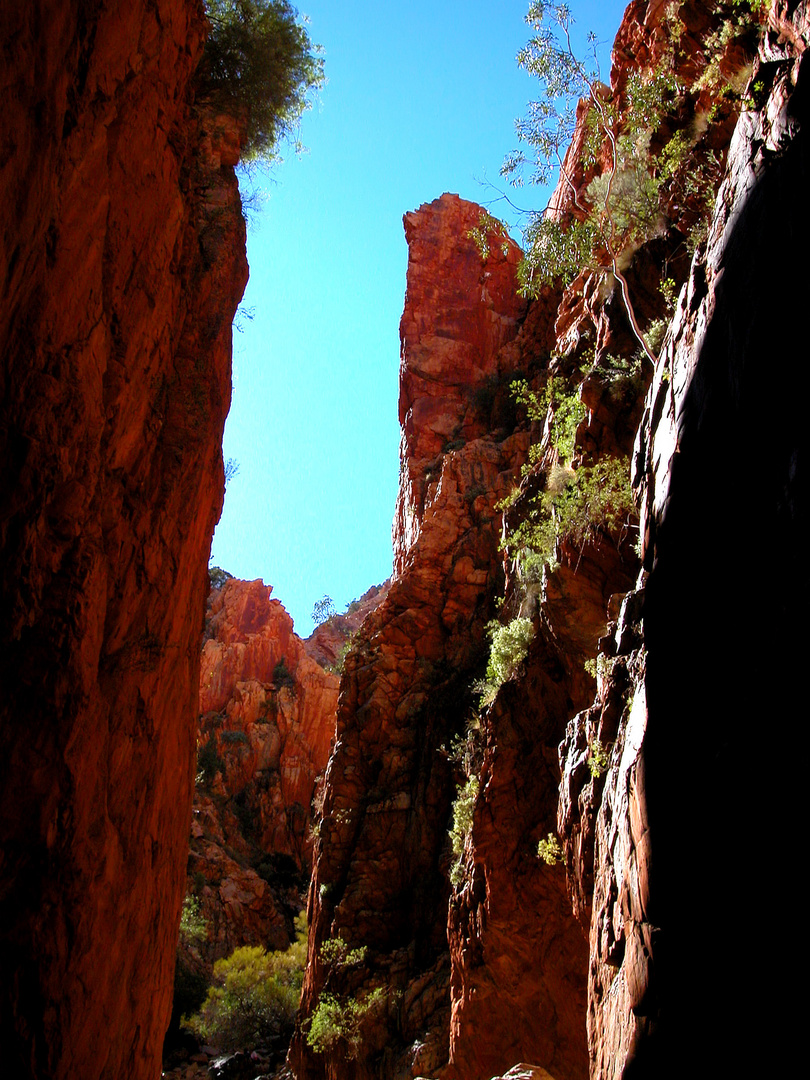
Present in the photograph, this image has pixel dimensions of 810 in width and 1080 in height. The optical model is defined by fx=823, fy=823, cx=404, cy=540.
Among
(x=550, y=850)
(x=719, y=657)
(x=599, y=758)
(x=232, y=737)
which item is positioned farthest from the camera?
(x=232, y=737)

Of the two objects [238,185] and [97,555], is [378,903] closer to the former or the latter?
[97,555]

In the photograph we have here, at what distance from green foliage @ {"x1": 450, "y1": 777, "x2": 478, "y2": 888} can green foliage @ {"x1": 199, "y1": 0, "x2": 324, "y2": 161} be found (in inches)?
491

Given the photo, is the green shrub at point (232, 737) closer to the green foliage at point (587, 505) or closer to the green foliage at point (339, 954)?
the green foliage at point (339, 954)

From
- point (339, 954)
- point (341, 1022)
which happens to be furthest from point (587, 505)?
point (339, 954)

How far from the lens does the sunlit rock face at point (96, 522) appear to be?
23.2 feet

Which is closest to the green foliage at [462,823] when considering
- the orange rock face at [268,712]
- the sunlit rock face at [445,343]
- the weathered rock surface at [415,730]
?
the weathered rock surface at [415,730]

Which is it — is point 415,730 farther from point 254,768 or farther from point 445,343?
point 445,343

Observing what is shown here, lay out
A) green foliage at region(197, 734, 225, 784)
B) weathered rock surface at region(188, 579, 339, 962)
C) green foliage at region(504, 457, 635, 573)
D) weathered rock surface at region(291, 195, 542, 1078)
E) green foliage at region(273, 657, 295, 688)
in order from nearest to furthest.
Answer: green foliage at region(504, 457, 635, 573), weathered rock surface at region(291, 195, 542, 1078), weathered rock surface at region(188, 579, 339, 962), green foliage at region(197, 734, 225, 784), green foliage at region(273, 657, 295, 688)

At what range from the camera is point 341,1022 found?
17.8m

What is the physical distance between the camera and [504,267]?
119 ft

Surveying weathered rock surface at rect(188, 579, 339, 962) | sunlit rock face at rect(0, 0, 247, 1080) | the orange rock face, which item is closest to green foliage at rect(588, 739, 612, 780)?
sunlit rock face at rect(0, 0, 247, 1080)

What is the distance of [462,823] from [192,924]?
16412mm

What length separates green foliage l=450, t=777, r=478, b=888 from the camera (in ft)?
49.9

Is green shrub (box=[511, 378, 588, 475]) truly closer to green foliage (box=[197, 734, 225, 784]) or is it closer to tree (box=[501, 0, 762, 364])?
tree (box=[501, 0, 762, 364])
